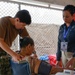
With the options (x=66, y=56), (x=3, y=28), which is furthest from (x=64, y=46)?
(x=3, y=28)

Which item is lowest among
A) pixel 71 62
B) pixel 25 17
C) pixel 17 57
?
pixel 71 62

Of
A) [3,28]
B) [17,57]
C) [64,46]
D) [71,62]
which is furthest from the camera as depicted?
[64,46]

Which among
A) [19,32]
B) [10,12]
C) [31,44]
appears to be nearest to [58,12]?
[10,12]

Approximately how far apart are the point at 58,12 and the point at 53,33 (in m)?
0.45

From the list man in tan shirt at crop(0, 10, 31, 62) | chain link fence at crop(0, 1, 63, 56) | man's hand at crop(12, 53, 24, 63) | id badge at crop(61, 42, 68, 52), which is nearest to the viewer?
man's hand at crop(12, 53, 24, 63)

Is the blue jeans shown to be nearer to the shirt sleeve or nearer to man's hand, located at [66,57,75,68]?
the shirt sleeve

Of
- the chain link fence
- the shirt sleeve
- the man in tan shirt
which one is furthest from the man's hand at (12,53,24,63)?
the chain link fence

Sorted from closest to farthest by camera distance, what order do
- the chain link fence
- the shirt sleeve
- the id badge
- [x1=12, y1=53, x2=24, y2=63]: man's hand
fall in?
[x1=12, y1=53, x2=24, y2=63]: man's hand
the shirt sleeve
the id badge
the chain link fence

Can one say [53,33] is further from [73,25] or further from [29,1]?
[73,25]

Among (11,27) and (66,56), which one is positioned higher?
(11,27)

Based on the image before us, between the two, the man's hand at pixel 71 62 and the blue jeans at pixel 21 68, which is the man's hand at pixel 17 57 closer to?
the blue jeans at pixel 21 68

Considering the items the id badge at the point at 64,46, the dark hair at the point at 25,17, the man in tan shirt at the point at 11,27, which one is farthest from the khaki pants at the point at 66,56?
the dark hair at the point at 25,17

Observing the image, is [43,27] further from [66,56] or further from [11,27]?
[11,27]

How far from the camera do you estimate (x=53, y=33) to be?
355cm
